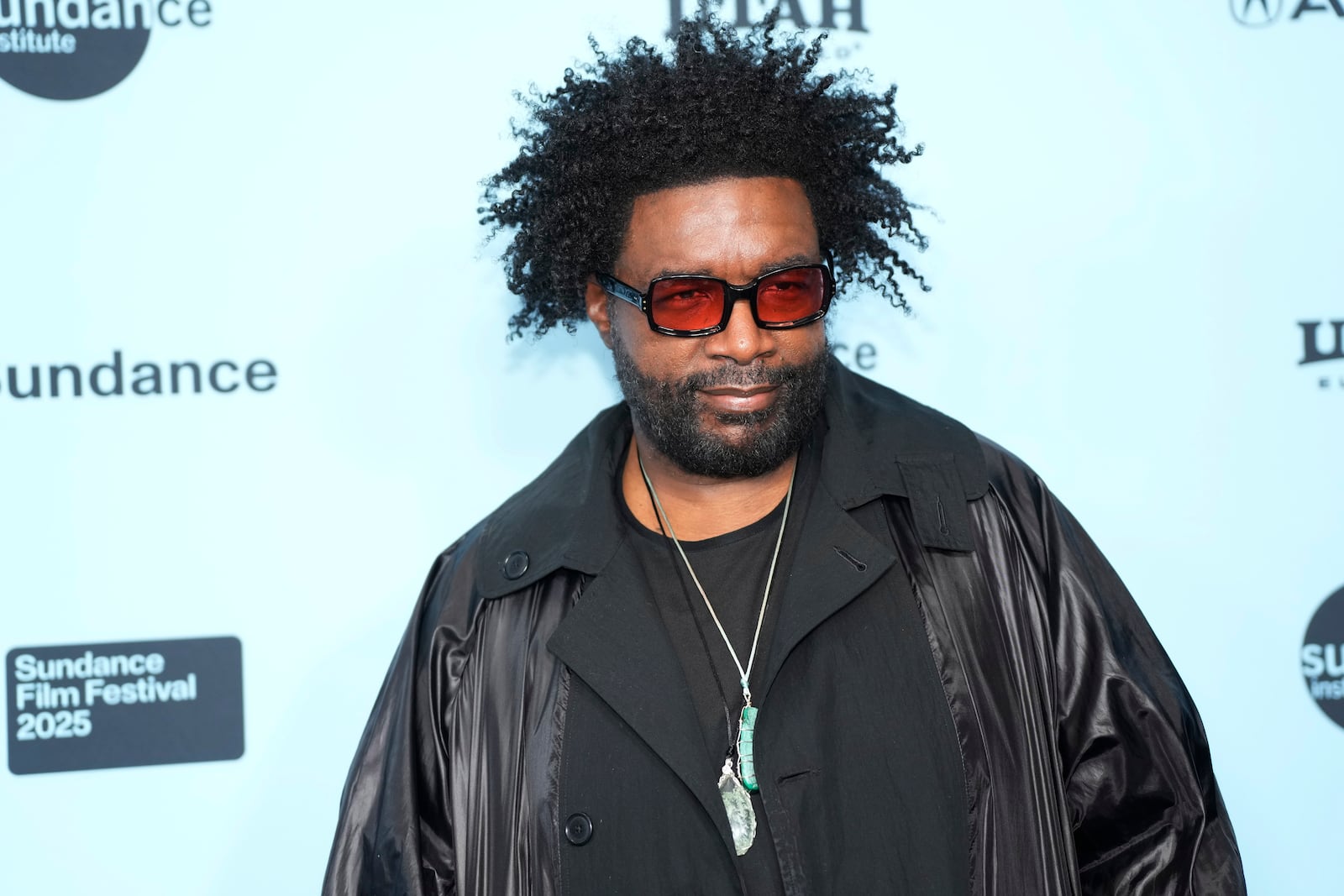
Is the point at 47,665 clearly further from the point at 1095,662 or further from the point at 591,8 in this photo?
the point at 1095,662

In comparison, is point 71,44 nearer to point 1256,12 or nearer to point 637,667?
point 637,667

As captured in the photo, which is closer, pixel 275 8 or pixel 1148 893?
pixel 1148 893

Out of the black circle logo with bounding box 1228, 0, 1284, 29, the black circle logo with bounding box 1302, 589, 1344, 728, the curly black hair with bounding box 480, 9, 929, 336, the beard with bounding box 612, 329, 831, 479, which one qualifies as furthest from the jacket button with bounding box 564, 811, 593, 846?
the black circle logo with bounding box 1228, 0, 1284, 29

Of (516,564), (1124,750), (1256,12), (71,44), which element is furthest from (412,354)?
(1256,12)

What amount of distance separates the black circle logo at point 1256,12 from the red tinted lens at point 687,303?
1.32 metres

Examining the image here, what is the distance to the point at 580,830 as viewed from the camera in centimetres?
178

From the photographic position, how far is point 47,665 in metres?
2.37

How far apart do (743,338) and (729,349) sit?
0.03m

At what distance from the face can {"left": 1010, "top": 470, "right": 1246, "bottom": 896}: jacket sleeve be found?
0.44m

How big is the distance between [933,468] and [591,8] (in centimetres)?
113

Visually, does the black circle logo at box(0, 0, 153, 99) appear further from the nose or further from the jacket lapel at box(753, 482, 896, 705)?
the jacket lapel at box(753, 482, 896, 705)

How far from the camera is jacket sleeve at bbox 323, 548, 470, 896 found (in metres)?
1.94

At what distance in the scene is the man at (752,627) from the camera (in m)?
1.73

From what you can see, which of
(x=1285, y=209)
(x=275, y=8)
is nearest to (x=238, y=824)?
(x=275, y=8)
